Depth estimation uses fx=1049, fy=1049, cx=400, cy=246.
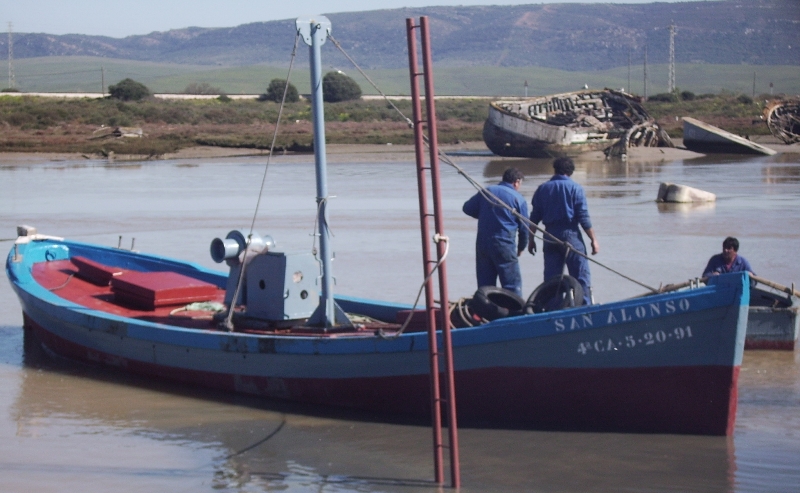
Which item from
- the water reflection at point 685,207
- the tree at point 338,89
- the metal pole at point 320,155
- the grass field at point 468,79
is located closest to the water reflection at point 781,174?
the water reflection at point 685,207

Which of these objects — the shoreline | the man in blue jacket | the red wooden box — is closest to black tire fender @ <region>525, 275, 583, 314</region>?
the man in blue jacket

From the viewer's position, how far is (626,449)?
6.96 m

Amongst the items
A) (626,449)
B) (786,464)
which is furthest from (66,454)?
(786,464)

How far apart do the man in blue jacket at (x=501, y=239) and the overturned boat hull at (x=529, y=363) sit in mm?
780

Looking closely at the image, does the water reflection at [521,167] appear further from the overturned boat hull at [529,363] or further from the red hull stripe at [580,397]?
the red hull stripe at [580,397]

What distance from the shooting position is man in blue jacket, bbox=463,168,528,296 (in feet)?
27.9

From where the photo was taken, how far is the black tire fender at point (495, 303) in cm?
774

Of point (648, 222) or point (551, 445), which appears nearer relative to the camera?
point (551, 445)

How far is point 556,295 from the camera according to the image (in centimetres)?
781

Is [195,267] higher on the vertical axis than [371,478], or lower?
higher

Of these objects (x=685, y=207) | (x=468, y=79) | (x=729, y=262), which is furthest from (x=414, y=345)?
(x=468, y=79)

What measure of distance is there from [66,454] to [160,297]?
2764 millimetres

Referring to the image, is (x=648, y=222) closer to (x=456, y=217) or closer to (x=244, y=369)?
(x=456, y=217)

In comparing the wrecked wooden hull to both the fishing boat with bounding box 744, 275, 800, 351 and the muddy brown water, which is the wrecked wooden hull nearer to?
the muddy brown water
